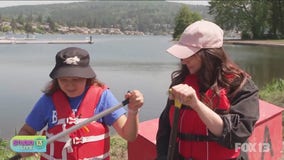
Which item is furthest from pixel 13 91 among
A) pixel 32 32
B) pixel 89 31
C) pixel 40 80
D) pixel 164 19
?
pixel 164 19

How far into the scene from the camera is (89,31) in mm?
152750

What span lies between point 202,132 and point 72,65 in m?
0.81

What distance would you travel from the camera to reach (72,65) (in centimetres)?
252

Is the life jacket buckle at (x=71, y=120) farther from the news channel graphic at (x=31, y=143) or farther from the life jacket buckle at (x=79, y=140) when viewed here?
the news channel graphic at (x=31, y=143)

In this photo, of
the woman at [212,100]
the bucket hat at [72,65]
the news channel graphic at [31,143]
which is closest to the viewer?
the news channel graphic at [31,143]

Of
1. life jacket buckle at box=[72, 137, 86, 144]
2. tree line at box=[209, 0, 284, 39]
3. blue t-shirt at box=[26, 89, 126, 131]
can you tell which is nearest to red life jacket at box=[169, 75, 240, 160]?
blue t-shirt at box=[26, 89, 126, 131]

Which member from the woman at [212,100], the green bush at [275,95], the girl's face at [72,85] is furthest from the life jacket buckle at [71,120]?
the green bush at [275,95]

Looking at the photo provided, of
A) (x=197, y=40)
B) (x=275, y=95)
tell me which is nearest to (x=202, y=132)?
(x=197, y=40)

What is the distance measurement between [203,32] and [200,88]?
1.00 feet

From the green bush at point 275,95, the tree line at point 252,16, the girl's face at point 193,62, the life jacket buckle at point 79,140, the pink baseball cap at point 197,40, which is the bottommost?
the tree line at point 252,16

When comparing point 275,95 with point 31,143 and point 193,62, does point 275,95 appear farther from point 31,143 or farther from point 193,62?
point 31,143

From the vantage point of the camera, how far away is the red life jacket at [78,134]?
254 centimetres

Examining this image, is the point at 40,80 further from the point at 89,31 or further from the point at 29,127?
the point at 89,31

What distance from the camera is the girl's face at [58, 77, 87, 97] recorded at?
8.33ft
